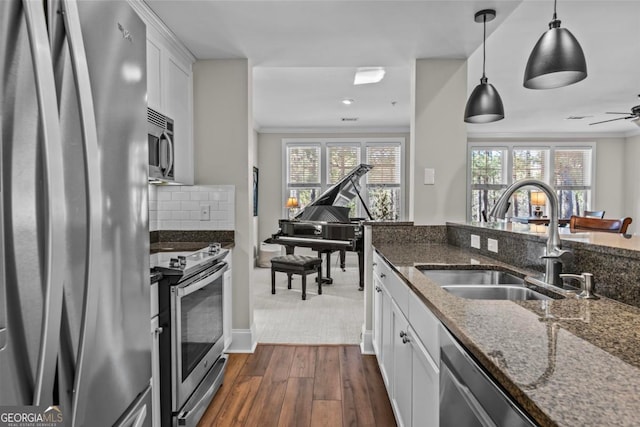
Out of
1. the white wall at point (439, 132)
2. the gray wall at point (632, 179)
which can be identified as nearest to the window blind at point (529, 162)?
the gray wall at point (632, 179)

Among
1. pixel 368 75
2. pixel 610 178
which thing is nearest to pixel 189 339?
pixel 368 75

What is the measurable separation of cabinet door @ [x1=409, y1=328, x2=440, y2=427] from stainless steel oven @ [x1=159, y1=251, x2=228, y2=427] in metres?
1.12

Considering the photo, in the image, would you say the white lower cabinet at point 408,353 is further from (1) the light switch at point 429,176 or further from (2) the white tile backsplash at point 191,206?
(2) the white tile backsplash at point 191,206

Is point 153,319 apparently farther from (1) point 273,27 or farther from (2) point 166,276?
(1) point 273,27

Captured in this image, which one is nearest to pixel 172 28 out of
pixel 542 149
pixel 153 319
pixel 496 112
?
pixel 153 319

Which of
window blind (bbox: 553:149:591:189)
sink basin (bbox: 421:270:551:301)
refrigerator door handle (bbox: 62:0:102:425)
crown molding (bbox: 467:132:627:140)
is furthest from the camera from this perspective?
window blind (bbox: 553:149:591:189)

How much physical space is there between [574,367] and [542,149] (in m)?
8.73

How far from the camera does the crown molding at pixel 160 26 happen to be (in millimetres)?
2197

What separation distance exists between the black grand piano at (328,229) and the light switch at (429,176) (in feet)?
6.94

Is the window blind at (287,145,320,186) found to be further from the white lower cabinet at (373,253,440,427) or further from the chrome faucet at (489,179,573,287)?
the chrome faucet at (489,179,573,287)

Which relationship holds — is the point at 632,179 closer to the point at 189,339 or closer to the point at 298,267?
the point at 298,267

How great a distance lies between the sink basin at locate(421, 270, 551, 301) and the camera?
4.96 feet

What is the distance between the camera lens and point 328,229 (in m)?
5.29

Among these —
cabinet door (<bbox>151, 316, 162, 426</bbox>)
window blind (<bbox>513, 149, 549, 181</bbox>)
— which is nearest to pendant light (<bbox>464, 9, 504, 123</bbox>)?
cabinet door (<bbox>151, 316, 162, 426</bbox>)
